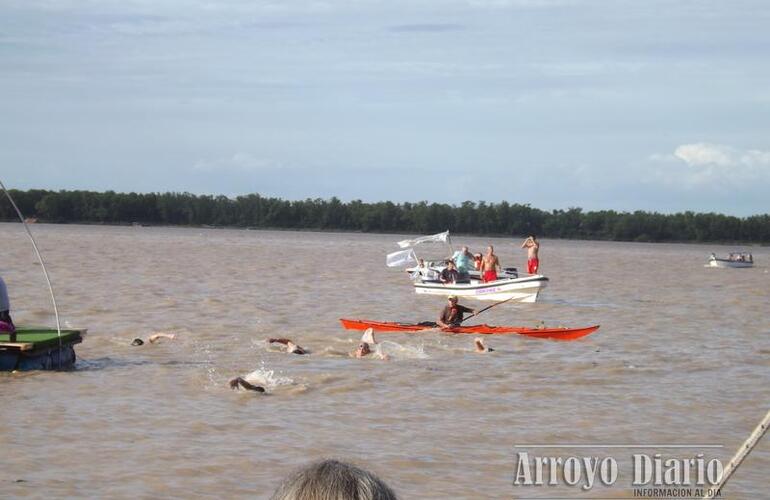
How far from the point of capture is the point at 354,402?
14406 millimetres

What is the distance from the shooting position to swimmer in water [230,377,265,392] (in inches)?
587

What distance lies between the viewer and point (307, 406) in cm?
1403

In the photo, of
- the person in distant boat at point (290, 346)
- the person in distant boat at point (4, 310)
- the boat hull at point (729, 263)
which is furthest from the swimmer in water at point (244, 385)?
the boat hull at point (729, 263)

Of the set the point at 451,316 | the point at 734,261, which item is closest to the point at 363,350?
the point at 451,316

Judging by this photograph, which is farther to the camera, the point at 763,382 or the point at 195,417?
the point at 763,382

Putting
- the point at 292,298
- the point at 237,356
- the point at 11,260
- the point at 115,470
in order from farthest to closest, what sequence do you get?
the point at 11,260 < the point at 292,298 < the point at 237,356 < the point at 115,470

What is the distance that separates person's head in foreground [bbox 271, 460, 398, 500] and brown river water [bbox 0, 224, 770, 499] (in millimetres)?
7396

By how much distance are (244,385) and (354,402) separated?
5.28 feet

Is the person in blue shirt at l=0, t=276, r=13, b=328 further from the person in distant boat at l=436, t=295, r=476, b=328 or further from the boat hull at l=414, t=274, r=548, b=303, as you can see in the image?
the boat hull at l=414, t=274, r=548, b=303

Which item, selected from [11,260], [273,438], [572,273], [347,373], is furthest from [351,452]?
[572,273]

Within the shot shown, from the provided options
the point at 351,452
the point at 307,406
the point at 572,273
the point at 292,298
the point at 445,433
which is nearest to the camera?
the point at 351,452

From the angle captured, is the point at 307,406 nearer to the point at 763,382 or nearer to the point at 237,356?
the point at 237,356

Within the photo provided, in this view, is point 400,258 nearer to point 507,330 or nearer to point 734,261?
point 507,330

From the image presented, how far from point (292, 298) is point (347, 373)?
15.4 m
